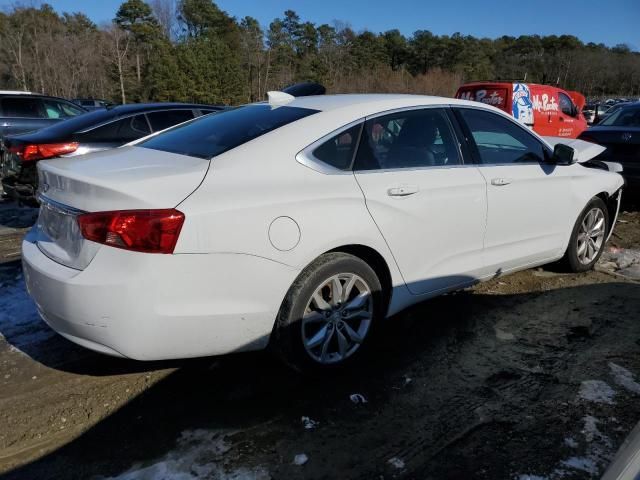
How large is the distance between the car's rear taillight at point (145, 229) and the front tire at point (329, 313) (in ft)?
2.35

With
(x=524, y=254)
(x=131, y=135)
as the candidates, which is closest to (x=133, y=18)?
(x=131, y=135)

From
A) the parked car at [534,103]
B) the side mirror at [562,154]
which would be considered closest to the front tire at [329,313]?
the side mirror at [562,154]

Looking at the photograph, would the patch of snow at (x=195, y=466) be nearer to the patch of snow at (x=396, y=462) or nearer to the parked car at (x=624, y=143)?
the patch of snow at (x=396, y=462)

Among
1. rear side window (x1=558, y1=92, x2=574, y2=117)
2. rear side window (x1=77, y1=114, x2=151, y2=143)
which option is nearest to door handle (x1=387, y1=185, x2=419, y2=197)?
rear side window (x1=77, y1=114, x2=151, y2=143)

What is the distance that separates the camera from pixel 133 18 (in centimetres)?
6356

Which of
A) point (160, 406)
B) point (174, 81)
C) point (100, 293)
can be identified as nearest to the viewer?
point (100, 293)

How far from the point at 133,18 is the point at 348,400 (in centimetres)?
6997

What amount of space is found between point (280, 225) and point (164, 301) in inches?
26.0

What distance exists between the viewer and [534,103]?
40.8 feet

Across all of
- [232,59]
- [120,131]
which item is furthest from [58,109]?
[232,59]

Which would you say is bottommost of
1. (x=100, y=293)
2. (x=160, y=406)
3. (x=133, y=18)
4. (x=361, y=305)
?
(x=160, y=406)

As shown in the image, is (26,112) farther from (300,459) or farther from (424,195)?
(300,459)

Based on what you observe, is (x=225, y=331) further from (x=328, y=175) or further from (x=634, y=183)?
(x=634, y=183)

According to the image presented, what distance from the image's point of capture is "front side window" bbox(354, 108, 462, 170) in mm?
3207
